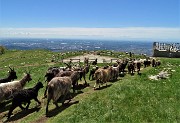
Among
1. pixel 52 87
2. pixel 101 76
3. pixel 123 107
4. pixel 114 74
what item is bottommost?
pixel 123 107

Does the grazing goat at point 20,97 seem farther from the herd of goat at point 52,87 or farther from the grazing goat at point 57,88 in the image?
the grazing goat at point 57,88

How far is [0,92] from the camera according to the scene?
25750 millimetres

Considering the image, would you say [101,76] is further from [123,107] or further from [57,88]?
[123,107]

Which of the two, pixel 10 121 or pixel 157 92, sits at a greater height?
pixel 157 92

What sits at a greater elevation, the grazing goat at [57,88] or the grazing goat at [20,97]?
the grazing goat at [57,88]

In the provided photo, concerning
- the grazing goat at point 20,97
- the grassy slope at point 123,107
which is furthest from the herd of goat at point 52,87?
the grassy slope at point 123,107

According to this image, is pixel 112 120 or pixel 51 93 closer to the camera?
pixel 112 120

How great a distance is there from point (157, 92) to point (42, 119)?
973cm

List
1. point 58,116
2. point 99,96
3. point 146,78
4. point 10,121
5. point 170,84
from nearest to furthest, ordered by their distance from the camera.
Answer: point 58,116 < point 10,121 < point 99,96 < point 170,84 < point 146,78

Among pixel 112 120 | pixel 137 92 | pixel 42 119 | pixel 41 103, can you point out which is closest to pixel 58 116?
pixel 42 119

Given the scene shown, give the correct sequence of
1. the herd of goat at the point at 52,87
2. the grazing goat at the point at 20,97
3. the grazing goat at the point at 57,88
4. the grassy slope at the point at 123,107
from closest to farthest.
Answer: the grassy slope at the point at 123,107, the grazing goat at the point at 57,88, the herd of goat at the point at 52,87, the grazing goat at the point at 20,97

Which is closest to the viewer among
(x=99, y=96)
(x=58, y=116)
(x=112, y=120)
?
(x=112, y=120)

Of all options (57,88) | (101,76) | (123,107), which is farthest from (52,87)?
(101,76)

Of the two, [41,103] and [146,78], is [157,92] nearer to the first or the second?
[146,78]
